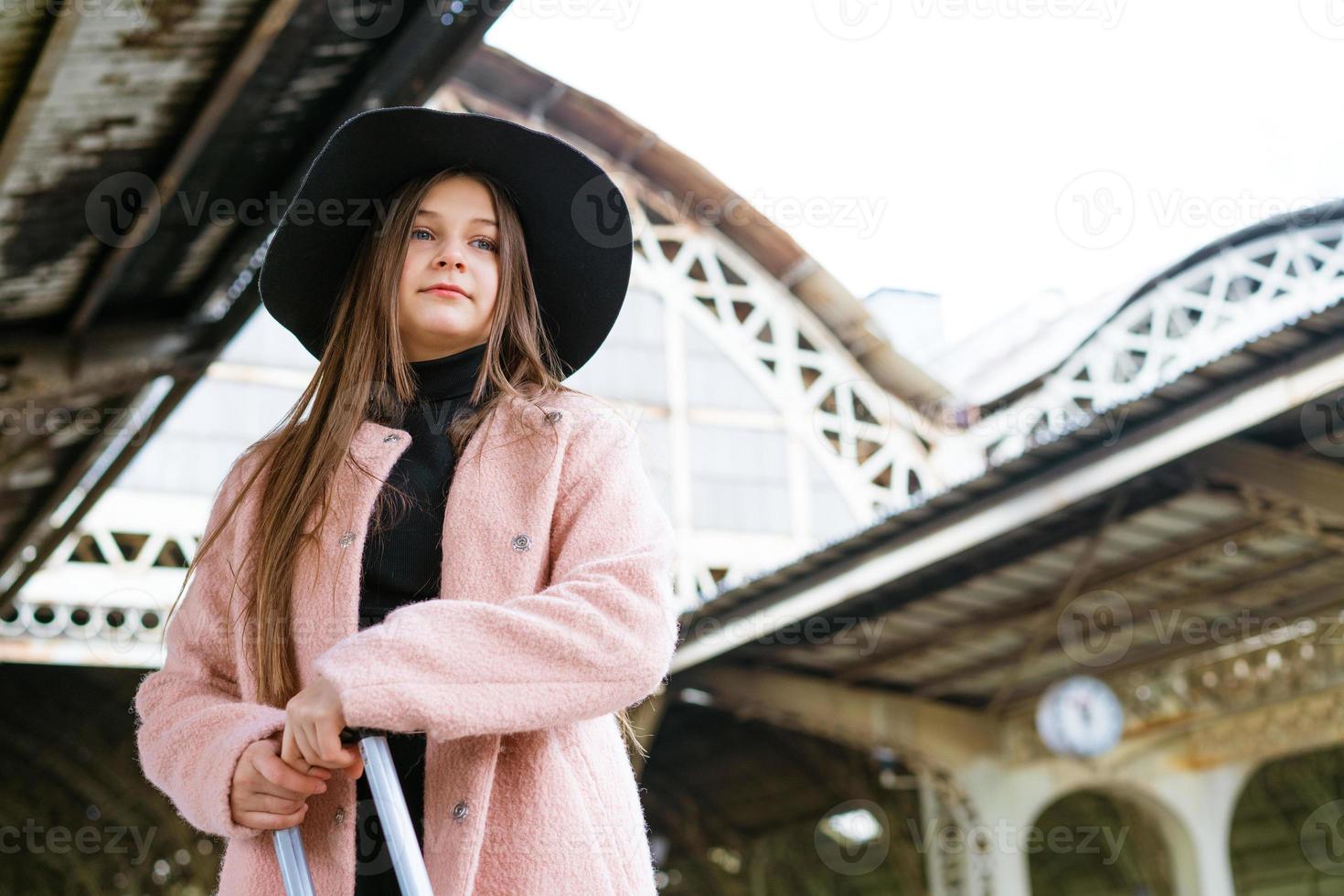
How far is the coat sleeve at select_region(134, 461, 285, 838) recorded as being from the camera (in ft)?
5.60

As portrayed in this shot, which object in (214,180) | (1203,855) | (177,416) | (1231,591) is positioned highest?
(177,416)

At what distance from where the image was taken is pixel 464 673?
5.29 feet

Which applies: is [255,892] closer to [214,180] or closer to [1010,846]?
[214,180]

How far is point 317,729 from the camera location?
1.57 metres

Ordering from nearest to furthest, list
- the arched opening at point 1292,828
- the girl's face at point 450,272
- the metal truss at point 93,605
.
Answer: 1. the girl's face at point 450,272
2. the metal truss at point 93,605
3. the arched opening at point 1292,828

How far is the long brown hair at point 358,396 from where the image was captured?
6.14ft

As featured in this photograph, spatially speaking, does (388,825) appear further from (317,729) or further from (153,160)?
(153,160)

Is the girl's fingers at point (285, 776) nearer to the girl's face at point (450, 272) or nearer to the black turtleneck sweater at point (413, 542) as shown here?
the black turtleneck sweater at point (413, 542)

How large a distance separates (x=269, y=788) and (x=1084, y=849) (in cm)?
2349

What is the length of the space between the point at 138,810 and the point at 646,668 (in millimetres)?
27124

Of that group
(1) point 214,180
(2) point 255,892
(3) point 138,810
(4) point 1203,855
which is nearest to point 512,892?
(2) point 255,892

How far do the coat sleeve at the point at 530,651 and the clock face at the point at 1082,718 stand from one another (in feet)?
47.0

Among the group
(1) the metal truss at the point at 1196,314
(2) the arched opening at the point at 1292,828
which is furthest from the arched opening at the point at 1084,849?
(1) the metal truss at the point at 1196,314

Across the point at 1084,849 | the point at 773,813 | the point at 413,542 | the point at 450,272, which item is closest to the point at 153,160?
the point at 450,272
